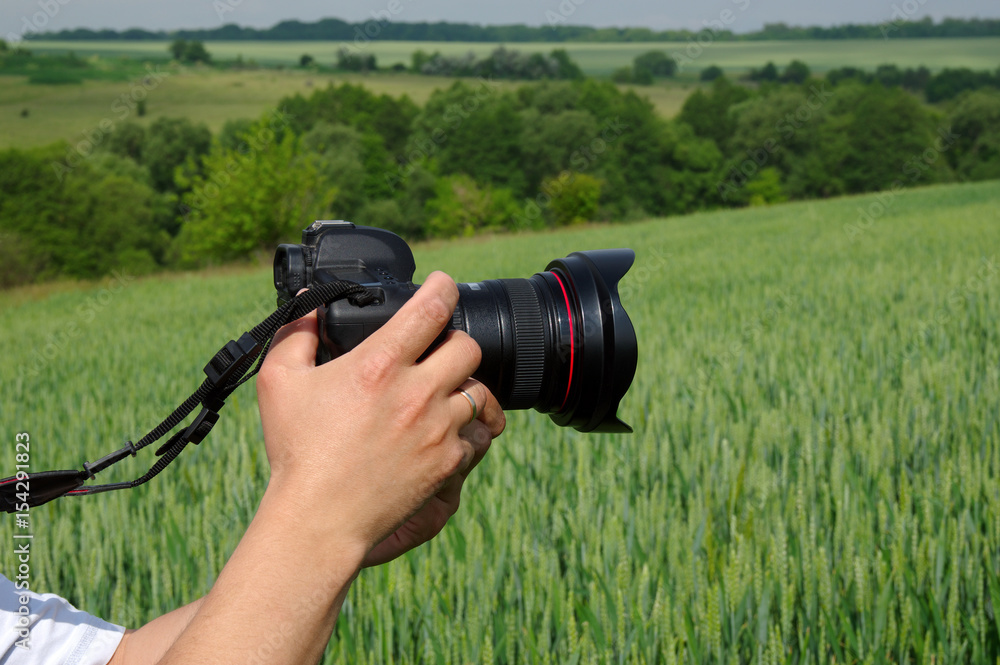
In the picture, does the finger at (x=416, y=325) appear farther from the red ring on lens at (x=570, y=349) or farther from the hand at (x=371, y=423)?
the red ring on lens at (x=570, y=349)

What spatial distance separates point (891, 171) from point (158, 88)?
64.3m

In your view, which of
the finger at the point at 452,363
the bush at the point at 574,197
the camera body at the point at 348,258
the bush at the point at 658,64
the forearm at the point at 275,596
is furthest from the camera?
the bush at the point at 658,64

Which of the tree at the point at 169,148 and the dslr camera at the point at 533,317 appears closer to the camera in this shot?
the dslr camera at the point at 533,317

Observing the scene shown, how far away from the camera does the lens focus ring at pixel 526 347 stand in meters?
1.08

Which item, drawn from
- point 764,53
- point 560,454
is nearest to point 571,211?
point 560,454

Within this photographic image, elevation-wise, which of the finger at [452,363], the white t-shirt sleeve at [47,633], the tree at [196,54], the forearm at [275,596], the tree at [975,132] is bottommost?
the tree at [975,132]

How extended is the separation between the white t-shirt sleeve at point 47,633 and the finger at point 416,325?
1.89ft

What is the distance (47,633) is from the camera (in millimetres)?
961

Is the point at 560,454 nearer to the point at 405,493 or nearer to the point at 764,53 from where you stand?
the point at 405,493

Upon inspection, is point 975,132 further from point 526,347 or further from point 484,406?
point 484,406

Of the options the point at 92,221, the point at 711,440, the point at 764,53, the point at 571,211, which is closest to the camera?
the point at 711,440

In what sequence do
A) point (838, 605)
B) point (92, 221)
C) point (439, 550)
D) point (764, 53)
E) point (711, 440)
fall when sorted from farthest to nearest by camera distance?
point (764, 53)
point (92, 221)
point (711, 440)
point (439, 550)
point (838, 605)

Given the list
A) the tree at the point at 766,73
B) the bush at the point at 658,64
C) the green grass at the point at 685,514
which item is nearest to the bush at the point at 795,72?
the tree at the point at 766,73

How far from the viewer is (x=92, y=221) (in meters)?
42.7
